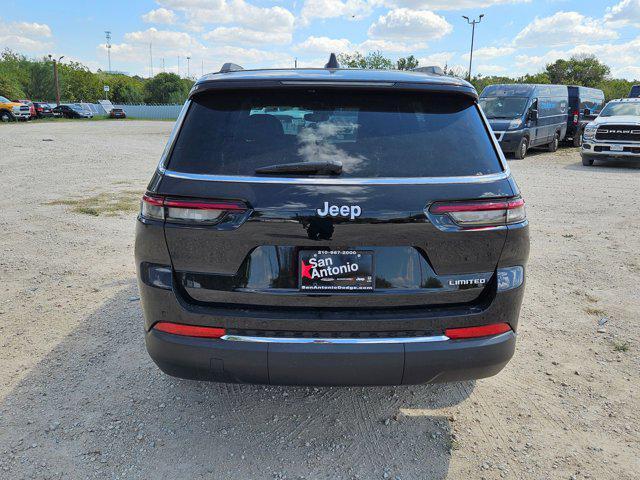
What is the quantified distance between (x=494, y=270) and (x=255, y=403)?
1679 millimetres

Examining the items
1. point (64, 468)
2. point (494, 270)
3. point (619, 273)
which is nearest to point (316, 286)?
point (494, 270)

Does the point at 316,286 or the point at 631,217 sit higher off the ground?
the point at 316,286

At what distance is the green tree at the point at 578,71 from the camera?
232ft

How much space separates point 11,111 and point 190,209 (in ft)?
144

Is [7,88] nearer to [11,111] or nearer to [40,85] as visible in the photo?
[40,85]

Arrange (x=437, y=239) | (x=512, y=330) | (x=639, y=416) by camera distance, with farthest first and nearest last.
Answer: (x=639, y=416) → (x=512, y=330) → (x=437, y=239)

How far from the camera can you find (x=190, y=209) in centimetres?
241

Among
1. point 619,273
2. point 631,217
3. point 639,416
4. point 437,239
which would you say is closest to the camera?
point 437,239

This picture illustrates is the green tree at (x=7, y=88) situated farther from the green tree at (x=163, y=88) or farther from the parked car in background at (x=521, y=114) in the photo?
the parked car in background at (x=521, y=114)

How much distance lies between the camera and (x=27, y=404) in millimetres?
3223

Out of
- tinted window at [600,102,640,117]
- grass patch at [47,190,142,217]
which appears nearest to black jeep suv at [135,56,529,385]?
grass patch at [47,190,142,217]

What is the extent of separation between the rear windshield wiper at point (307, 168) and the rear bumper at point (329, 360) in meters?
0.79

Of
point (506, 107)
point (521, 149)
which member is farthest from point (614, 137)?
point (506, 107)

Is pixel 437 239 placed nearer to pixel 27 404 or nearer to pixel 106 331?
pixel 27 404
